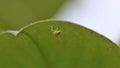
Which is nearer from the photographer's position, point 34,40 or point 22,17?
point 34,40

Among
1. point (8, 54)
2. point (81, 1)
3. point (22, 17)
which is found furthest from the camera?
point (81, 1)

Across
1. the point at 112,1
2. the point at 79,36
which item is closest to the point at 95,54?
the point at 79,36

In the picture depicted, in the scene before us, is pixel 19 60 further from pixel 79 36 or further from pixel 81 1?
pixel 81 1

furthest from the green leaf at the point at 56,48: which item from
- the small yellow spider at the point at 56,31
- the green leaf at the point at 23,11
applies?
the green leaf at the point at 23,11

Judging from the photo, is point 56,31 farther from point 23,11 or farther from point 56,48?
point 23,11

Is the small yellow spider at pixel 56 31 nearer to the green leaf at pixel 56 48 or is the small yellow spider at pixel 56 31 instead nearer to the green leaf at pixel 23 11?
the green leaf at pixel 56 48

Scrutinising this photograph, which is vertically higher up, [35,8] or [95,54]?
[35,8]
